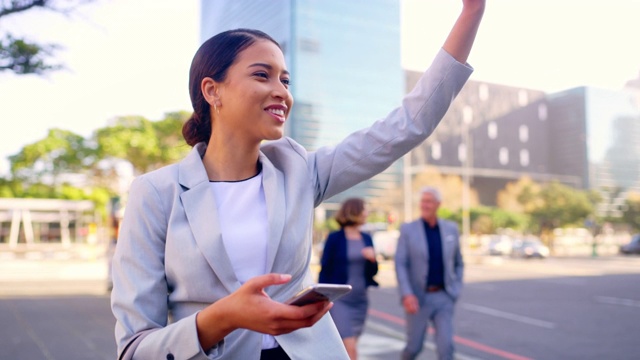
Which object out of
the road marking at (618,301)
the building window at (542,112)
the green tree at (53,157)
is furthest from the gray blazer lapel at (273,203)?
the building window at (542,112)

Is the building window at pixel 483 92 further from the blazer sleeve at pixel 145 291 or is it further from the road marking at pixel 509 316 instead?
the blazer sleeve at pixel 145 291

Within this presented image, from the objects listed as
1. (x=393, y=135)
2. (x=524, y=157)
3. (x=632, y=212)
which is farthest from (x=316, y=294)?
(x=524, y=157)

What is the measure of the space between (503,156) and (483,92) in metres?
12.2

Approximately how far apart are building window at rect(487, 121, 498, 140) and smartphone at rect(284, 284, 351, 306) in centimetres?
7096

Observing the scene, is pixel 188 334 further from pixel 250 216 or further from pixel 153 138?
pixel 153 138

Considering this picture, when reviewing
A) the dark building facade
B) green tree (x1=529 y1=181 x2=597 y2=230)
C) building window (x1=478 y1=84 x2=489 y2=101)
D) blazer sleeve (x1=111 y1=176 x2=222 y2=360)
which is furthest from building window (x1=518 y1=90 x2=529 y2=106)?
blazer sleeve (x1=111 y1=176 x2=222 y2=360)

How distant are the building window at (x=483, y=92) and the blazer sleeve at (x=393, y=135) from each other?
64.0 meters

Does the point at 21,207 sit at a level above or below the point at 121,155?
below

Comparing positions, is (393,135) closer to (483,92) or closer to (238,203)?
(238,203)

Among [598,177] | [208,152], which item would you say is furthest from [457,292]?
[598,177]

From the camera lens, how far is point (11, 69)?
693 cm

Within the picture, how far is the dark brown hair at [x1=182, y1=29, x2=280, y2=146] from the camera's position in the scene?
1.47 metres

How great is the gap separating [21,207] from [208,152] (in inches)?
1341

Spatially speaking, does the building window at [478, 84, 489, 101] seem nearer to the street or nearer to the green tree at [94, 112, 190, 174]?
the green tree at [94, 112, 190, 174]
